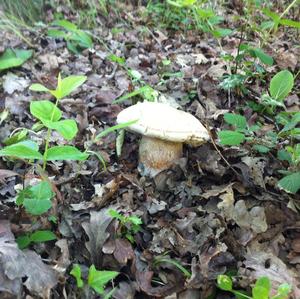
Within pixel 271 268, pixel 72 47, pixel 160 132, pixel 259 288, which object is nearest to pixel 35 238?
pixel 160 132

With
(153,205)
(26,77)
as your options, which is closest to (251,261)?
(153,205)

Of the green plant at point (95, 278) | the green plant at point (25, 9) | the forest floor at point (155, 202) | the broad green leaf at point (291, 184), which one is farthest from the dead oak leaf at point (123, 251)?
the green plant at point (25, 9)

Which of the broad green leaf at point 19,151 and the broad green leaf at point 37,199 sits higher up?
the broad green leaf at point 19,151

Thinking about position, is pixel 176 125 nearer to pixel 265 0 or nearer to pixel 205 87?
pixel 205 87

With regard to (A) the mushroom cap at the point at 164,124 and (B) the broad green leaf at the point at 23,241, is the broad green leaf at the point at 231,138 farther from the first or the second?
(B) the broad green leaf at the point at 23,241

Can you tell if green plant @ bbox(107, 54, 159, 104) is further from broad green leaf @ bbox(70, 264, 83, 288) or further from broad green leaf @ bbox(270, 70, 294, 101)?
broad green leaf @ bbox(70, 264, 83, 288)
